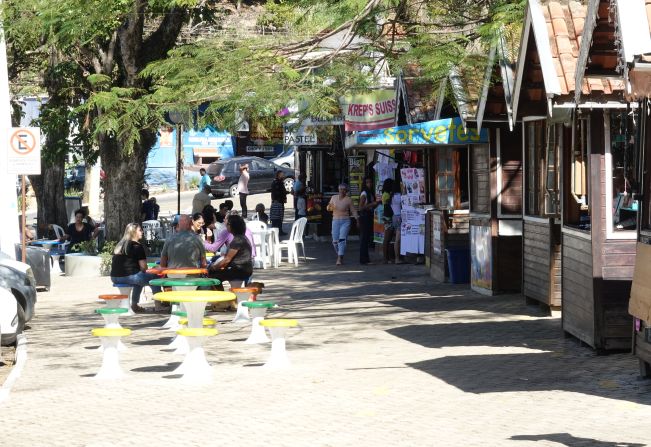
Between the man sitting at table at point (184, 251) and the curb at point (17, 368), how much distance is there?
88.5 inches

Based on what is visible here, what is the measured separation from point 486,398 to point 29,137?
11745 mm

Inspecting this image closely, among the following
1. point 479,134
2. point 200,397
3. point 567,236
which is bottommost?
point 200,397

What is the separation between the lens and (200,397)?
36.8 feet

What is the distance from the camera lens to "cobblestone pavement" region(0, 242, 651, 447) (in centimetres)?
935

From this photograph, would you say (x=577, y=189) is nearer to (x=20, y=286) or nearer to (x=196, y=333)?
(x=196, y=333)

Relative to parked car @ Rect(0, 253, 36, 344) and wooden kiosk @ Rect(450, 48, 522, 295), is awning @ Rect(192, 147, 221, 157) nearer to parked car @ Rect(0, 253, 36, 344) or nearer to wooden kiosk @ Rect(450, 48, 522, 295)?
wooden kiosk @ Rect(450, 48, 522, 295)

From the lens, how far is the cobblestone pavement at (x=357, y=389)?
30.7ft

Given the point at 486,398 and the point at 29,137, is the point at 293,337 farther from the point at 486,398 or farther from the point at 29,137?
the point at 29,137

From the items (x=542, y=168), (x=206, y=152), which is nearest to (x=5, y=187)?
(x=542, y=168)

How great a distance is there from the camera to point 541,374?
11.9 m

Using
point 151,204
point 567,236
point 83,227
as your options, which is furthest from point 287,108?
point 151,204

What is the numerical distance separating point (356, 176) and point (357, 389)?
71.4 feet

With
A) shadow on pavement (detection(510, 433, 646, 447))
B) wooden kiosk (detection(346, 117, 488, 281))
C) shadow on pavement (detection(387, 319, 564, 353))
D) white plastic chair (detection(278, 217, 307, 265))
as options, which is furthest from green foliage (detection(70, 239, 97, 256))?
shadow on pavement (detection(510, 433, 646, 447))

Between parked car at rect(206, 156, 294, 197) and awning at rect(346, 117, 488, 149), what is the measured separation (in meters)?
28.8
